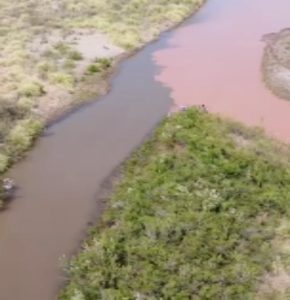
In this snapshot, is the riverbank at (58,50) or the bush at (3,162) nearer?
the bush at (3,162)

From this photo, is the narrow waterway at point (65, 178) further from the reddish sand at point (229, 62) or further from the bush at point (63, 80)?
the bush at point (63, 80)

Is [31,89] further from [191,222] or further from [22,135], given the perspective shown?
[191,222]

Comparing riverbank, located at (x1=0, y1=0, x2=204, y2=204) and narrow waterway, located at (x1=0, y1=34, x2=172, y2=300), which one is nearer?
narrow waterway, located at (x1=0, y1=34, x2=172, y2=300)

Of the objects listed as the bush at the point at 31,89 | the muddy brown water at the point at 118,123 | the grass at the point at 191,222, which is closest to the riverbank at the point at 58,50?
the bush at the point at 31,89

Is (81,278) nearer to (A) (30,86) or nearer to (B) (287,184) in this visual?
(B) (287,184)

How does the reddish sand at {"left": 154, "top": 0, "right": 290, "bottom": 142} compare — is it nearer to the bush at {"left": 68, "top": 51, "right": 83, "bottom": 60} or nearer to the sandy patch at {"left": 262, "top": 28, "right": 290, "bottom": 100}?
the sandy patch at {"left": 262, "top": 28, "right": 290, "bottom": 100}

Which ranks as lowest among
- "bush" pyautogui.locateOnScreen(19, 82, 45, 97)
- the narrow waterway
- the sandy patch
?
the narrow waterway

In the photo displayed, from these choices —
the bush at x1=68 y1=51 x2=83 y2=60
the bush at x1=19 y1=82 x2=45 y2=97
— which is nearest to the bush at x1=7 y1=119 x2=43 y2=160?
the bush at x1=19 y1=82 x2=45 y2=97
